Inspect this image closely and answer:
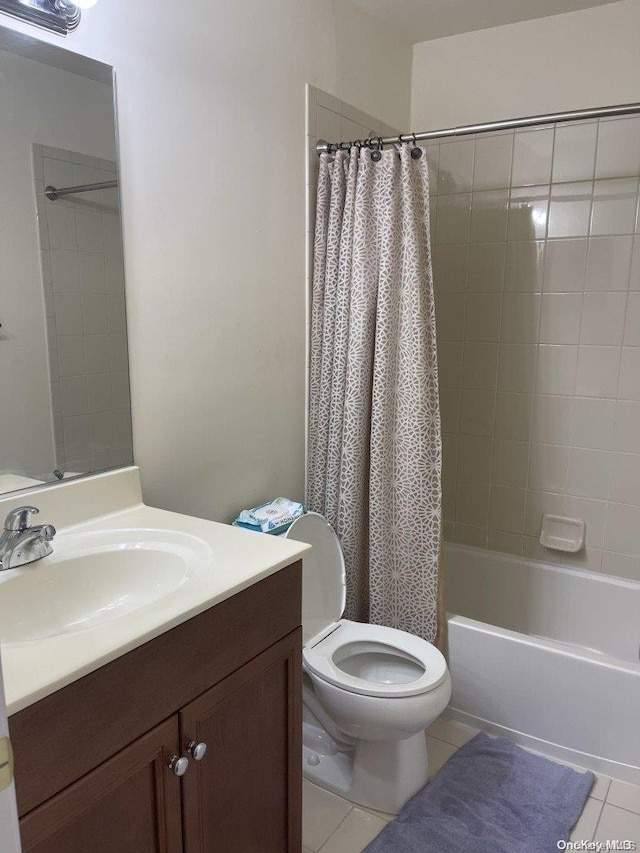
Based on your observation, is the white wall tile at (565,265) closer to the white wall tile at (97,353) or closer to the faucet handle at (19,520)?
the white wall tile at (97,353)

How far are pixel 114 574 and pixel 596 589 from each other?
6.33ft

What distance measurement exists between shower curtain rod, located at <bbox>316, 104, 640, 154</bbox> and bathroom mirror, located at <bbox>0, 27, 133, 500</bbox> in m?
0.85

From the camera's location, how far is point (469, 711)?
7.22 ft

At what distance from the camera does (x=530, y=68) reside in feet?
8.11

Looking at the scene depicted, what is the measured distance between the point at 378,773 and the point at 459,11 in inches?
102

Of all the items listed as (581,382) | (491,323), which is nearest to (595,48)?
(491,323)

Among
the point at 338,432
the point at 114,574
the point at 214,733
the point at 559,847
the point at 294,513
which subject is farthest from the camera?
the point at 338,432

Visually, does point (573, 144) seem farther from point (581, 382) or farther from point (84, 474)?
point (84, 474)

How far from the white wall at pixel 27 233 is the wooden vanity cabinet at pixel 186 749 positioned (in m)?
0.58

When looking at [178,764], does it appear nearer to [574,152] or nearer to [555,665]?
[555,665]

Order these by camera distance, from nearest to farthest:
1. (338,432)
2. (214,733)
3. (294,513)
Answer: (214,733) → (294,513) → (338,432)

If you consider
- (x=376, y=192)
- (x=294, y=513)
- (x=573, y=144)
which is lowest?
(x=294, y=513)

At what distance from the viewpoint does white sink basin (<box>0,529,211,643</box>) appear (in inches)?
47.3

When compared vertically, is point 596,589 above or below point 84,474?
below
